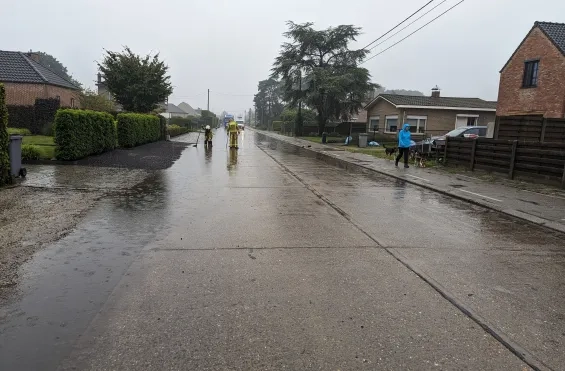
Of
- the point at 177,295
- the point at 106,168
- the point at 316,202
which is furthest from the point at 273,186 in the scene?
the point at 177,295

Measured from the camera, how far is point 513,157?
13180 millimetres

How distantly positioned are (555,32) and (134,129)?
943 inches

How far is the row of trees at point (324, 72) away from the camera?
41219 mm

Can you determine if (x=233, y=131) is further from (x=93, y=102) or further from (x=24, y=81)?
(x=24, y=81)

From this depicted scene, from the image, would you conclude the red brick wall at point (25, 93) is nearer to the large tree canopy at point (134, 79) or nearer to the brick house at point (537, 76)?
the large tree canopy at point (134, 79)

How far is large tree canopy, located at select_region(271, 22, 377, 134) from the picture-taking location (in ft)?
135

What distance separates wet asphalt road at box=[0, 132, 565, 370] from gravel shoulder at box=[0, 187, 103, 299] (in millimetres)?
205

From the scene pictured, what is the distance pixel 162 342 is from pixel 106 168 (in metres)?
11.8

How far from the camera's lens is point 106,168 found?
45.0ft

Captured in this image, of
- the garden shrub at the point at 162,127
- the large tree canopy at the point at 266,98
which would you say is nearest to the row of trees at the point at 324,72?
the garden shrub at the point at 162,127

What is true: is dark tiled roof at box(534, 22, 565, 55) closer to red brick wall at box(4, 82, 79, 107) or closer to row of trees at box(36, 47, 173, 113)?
row of trees at box(36, 47, 173, 113)

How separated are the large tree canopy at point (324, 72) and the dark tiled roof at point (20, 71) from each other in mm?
22964

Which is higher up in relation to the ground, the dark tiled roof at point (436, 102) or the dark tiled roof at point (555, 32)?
the dark tiled roof at point (555, 32)

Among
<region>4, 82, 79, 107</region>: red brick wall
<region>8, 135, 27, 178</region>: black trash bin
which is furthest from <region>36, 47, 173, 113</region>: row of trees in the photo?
<region>8, 135, 27, 178</region>: black trash bin
